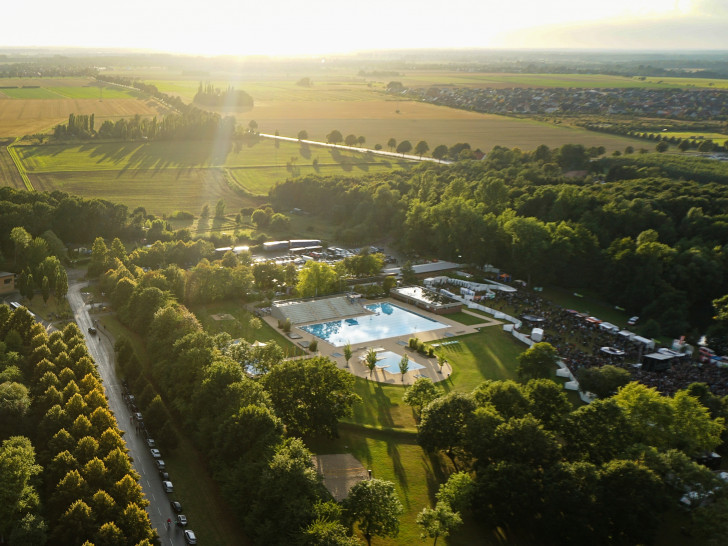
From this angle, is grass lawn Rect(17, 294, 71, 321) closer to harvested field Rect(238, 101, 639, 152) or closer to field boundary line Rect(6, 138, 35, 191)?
field boundary line Rect(6, 138, 35, 191)

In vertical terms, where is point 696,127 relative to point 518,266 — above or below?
above

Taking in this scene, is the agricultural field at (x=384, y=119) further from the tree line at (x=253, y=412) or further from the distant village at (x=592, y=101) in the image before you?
the tree line at (x=253, y=412)

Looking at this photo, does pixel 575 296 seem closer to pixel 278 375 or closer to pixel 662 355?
pixel 662 355

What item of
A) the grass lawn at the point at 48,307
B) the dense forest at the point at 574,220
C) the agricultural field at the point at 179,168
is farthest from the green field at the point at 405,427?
the agricultural field at the point at 179,168

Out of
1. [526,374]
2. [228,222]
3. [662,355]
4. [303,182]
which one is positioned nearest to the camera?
[526,374]

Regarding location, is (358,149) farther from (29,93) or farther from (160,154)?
(29,93)

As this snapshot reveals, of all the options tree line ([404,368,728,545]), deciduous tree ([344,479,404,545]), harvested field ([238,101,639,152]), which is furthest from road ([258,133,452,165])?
deciduous tree ([344,479,404,545])

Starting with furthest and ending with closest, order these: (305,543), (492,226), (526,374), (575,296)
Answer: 1. (492,226)
2. (575,296)
3. (526,374)
4. (305,543)

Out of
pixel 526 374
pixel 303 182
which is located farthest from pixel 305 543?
pixel 303 182
